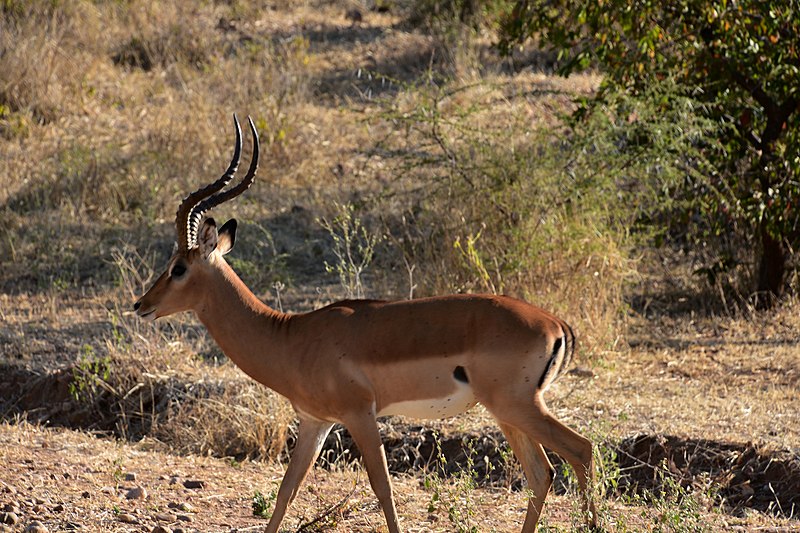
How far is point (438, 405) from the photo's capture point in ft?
15.0

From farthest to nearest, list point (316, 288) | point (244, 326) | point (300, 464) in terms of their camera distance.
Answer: point (316, 288), point (244, 326), point (300, 464)

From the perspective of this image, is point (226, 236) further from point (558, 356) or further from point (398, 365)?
point (558, 356)

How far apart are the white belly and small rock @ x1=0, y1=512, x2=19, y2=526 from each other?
1.53 metres

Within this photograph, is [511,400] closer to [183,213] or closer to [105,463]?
[183,213]

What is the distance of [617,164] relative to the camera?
7992mm

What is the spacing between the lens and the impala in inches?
177

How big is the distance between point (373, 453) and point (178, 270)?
3.84 feet

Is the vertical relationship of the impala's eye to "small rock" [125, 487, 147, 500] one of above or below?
above

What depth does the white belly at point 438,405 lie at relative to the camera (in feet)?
14.9

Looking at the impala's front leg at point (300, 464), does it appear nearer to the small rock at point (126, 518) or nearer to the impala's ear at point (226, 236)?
the small rock at point (126, 518)

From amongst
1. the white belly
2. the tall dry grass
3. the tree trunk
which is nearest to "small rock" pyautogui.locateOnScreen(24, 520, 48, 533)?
the white belly

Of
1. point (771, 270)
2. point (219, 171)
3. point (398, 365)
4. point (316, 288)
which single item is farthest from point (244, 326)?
point (219, 171)

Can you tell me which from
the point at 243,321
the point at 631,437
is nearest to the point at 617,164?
the point at 631,437

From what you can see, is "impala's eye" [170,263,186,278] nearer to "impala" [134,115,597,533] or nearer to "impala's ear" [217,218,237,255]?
"impala" [134,115,597,533]
